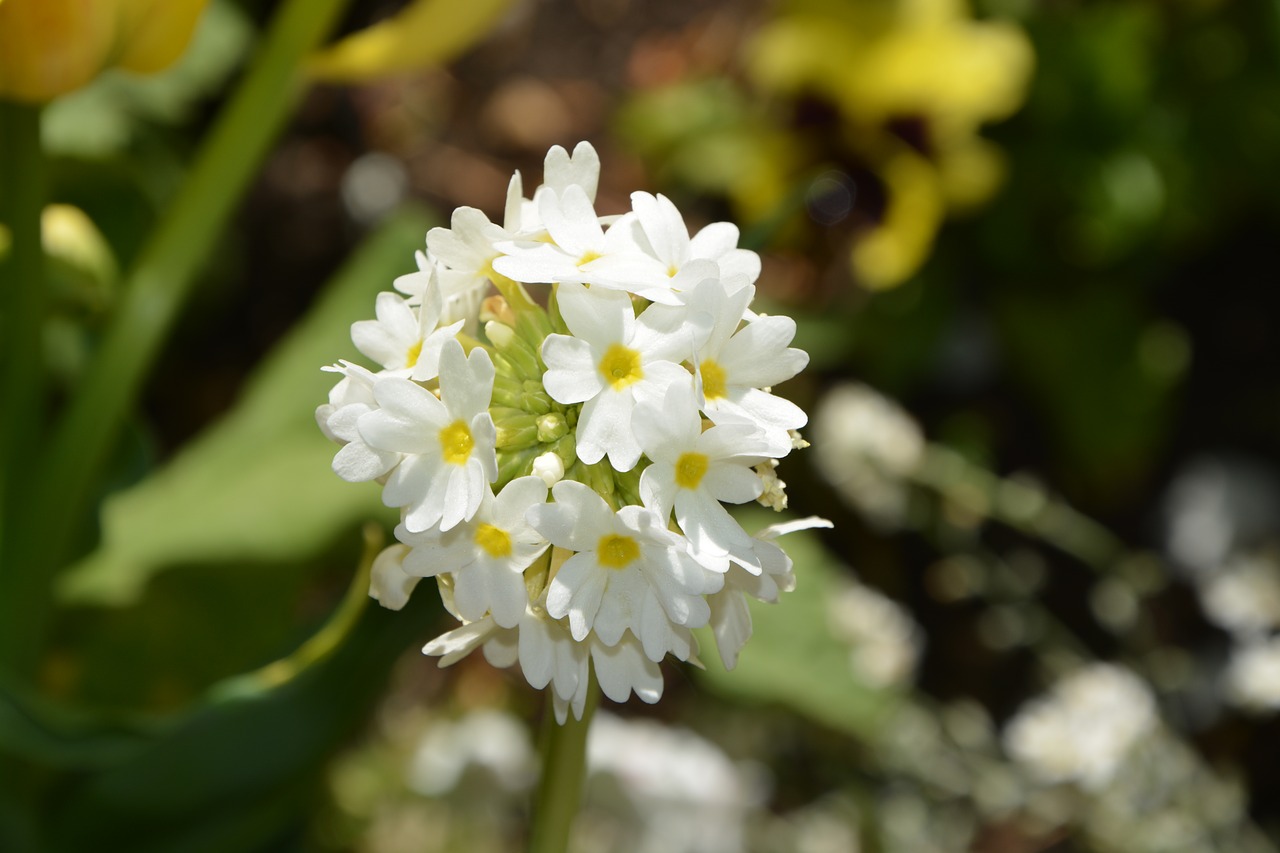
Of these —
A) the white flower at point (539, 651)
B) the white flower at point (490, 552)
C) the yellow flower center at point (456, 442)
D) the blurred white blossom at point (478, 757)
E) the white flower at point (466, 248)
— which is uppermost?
the white flower at point (466, 248)

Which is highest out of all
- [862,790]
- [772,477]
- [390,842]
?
[772,477]

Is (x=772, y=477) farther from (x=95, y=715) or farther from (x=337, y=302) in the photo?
(x=337, y=302)

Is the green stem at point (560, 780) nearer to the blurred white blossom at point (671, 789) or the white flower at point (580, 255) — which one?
the white flower at point (580, 255)

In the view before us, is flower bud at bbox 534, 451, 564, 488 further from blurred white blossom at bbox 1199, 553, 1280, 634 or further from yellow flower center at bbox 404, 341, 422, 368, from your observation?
blurred white blossom at bbox 1199, 553, 1280, 634

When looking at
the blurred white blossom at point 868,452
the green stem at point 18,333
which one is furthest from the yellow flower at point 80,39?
the blurred white blossom at point 868,452

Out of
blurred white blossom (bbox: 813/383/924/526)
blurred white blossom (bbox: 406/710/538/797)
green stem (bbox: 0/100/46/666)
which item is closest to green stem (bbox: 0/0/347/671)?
green stem (bbox: 0/100/46/666)

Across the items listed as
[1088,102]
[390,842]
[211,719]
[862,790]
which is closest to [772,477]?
[211,719]
